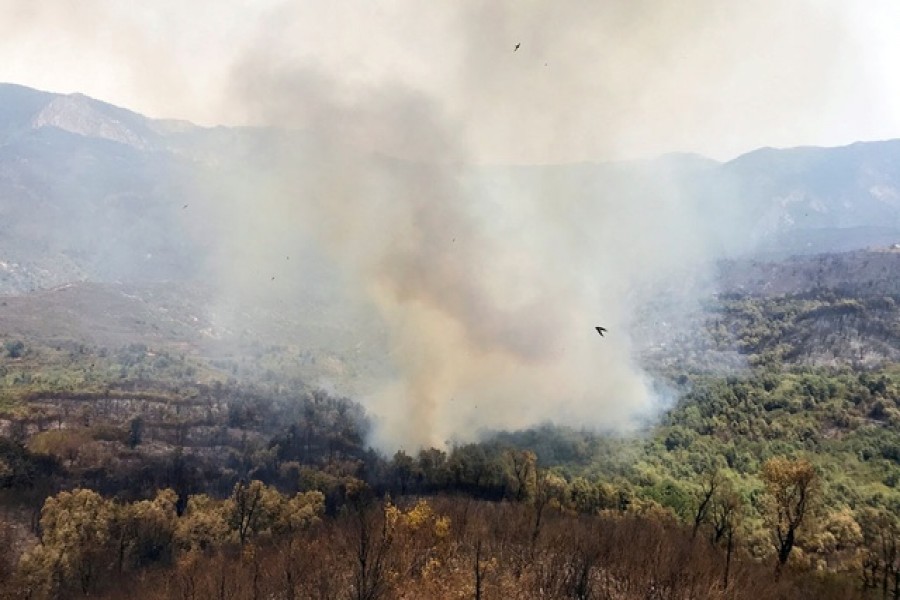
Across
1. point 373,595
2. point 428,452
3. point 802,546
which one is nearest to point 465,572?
point 373,595

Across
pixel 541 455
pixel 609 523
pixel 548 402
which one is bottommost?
pixel 609 523

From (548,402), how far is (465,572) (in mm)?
99757

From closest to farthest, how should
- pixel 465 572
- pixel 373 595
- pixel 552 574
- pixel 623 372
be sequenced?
pixel 373 595
pixel 552 574
pixel 465 572
pixel 623 372

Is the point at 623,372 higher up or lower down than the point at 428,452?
higher up

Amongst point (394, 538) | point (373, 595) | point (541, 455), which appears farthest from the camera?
point (541, 455)

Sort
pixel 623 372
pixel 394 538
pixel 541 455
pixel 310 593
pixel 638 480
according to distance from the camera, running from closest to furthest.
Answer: pixel 310 593 → pixel 394 538 → pixel 638 480 → pixel 541 455 → pixel 623 372

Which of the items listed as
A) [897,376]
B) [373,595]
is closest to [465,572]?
Answer: [373,595]

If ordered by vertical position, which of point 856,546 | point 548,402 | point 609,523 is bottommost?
point 856,546

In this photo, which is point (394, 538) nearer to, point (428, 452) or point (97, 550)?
point (97, 550)

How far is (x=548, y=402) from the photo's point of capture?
15750 centimetres

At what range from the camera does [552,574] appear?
5594 cm

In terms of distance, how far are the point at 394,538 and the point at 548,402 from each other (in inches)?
3791

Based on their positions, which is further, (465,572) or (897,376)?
(897,376)

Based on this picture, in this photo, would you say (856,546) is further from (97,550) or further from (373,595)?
(97,550)
